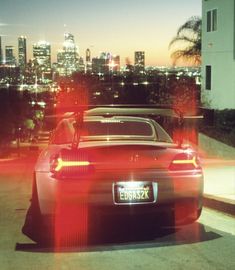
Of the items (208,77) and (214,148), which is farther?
(208,77)

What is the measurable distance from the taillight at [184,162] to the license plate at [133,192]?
389 millimetres

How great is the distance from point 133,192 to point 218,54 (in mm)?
26789

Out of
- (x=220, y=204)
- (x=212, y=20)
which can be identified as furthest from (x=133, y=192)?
(x=212, y=20)

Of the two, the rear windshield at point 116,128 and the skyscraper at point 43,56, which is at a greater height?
the skyscraper at point 43,56

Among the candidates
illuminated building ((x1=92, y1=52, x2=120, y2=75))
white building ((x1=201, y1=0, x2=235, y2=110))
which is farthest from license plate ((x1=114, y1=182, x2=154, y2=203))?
illuminated building ((x1=92, y1=52, x2=120, y2=75))

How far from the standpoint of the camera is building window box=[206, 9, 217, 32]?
33.1 meters

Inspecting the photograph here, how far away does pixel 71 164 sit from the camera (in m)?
6.97

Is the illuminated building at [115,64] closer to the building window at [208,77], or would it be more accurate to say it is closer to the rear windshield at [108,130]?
the building window at [208,77]

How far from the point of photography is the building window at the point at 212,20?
109ft

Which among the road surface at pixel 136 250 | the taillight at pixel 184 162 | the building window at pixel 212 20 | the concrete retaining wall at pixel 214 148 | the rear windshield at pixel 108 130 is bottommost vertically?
the concrete retaining wall at pixel 214 148

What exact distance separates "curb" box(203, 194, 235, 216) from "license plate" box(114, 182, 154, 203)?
211 cm

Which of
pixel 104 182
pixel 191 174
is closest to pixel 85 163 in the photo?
pixel 104 182

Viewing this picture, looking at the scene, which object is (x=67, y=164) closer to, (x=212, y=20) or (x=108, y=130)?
(x=108, y=130)

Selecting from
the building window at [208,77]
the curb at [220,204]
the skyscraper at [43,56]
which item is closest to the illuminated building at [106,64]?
the skyscraper at [43,56]
